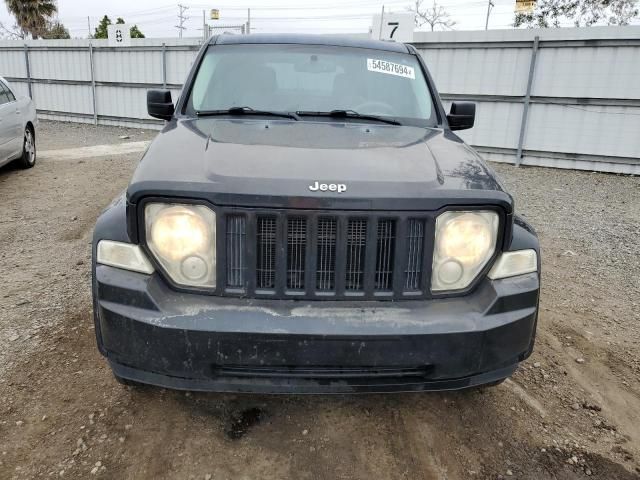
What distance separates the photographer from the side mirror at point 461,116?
363 centimetres

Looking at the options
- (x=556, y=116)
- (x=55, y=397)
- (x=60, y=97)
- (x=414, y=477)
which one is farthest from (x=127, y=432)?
(x=60, y=97)

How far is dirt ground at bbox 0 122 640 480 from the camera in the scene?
2334 mm

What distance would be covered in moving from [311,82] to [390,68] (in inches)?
22.3

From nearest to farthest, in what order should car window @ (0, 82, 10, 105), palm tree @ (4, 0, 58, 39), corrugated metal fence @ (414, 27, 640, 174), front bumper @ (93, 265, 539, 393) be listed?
front bumper @ (93, 265, 539, 393) → car window @ (0, 82, 10, 105) → corrugated metal fence @ (414, 27, 640, 174) → palm tree @ (4, 0, 58, 39)

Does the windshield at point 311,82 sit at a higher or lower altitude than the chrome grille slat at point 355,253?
higher

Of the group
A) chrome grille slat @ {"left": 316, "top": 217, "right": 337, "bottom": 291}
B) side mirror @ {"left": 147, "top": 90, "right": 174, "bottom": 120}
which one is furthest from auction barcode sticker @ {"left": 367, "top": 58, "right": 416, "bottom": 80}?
chrome grille slat @ {"left": 316, "top": 217, "right": 337, "bottom": 291}

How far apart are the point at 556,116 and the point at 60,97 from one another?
48.3 feet

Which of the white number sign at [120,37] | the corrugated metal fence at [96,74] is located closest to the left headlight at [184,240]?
the corrugated metal fence at [96,74]

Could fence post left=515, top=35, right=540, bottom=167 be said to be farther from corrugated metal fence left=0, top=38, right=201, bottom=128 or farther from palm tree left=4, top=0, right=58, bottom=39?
palm tree left=4, top=0, right=58, bottom=39

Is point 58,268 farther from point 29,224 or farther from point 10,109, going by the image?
point 10,109

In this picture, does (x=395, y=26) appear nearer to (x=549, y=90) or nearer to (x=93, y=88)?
(x=549, y=90)

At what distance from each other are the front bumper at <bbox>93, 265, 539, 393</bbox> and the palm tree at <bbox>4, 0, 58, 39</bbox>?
41.6 m

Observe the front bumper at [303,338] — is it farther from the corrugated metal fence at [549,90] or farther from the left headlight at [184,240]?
the corrugated metal fence at [549,90]

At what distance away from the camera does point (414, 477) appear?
229 centimetres
